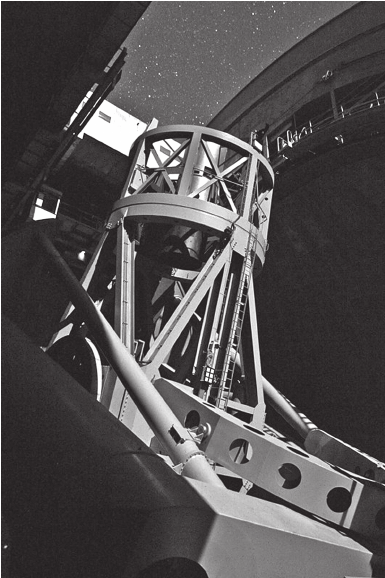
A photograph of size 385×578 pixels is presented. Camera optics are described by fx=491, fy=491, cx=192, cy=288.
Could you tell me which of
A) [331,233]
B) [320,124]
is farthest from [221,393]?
[320,124]

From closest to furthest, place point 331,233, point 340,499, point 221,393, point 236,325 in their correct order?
point 340,499
point 221,393
point 236,325
point 331,233

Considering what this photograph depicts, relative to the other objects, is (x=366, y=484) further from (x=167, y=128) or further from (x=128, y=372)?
(x=167, y=128)

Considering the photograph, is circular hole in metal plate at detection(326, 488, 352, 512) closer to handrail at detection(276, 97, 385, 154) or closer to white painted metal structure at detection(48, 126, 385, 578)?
white painted metal structure at detection(48, 126, 385, 578)

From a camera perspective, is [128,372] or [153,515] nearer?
[153,515]

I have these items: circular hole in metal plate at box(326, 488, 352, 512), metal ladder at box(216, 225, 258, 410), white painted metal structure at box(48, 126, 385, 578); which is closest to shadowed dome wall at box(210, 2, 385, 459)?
white painted metal structure at box(48, 126, 385, 578)

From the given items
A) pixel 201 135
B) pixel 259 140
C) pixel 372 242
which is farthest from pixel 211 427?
pixel 259 140

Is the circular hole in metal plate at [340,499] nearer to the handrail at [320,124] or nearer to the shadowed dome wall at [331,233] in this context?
the shadowed dome wall at [331,233]

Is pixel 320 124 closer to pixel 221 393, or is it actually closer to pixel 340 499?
pixel 221 393

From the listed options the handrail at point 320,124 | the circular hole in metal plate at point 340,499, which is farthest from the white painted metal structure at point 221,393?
the handrail at point 320,124

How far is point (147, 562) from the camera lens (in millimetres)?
2902

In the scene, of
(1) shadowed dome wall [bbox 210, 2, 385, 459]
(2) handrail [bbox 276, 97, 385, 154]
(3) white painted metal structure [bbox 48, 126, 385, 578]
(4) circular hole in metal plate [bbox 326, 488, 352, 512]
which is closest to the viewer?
(3) white painted metal structure [bbox 48, 126, 385, 578]

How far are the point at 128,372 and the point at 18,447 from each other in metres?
2.06

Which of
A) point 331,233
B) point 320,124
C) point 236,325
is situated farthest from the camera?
point 320,124

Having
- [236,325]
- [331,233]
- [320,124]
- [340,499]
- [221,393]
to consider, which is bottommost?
[340,499]
